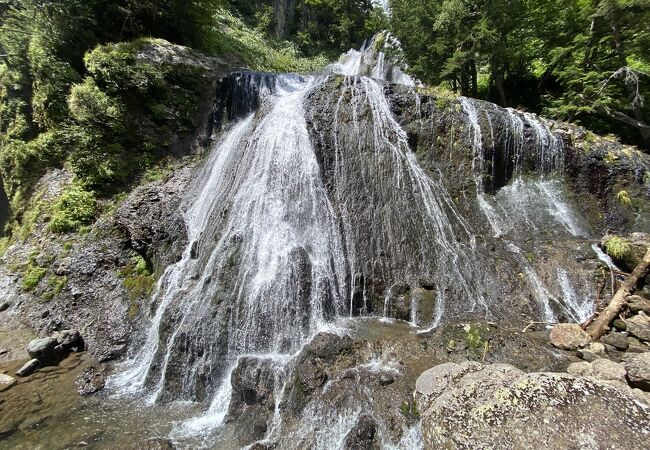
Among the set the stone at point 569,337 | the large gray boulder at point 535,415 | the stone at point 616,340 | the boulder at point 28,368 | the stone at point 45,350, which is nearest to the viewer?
the large gray boulder at point 535,415

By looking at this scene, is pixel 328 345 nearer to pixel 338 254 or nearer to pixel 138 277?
pixel 338 254

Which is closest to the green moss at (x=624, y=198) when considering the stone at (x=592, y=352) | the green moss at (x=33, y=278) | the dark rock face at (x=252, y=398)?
the stone at (x=592, y=352)

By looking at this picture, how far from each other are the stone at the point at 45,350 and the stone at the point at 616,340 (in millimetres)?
11947

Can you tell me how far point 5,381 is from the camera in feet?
22.1

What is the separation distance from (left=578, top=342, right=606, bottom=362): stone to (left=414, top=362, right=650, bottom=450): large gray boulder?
2.64 meters

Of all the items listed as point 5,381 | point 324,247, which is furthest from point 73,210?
point 324,247

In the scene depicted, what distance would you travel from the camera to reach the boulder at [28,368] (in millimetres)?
6973

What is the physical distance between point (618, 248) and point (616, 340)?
2.77 meters

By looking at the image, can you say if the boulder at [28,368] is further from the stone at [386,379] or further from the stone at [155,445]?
the stone at [386,379]

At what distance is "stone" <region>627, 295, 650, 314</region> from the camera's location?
646 centimetres

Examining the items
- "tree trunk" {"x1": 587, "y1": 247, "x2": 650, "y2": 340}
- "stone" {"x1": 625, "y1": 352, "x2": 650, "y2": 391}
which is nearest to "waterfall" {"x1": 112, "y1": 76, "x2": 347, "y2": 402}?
"stone" {"x1": 625, "y1": 352, "x2": 650, "y2": 391}

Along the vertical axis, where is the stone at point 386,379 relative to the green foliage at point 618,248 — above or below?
below

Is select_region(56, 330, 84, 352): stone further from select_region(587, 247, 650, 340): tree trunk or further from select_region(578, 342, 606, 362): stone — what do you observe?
select_region(587, 247, 650, 340): tree trunk

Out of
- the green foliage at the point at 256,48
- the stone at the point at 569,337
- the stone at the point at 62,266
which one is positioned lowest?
the stone at the point at 569,337
